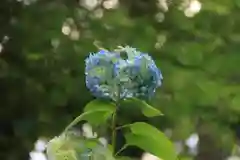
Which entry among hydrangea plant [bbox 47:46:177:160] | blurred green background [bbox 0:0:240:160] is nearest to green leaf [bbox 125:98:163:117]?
Result: hydrangea plant [bbox 47:46:177:160]

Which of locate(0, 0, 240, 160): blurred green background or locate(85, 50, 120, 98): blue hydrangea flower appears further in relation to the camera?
locate(0, 0, 240, 160): blurred green background

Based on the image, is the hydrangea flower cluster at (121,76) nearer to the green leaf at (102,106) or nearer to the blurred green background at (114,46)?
the green leaf at (102,106)

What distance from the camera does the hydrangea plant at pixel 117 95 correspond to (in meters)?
0.66

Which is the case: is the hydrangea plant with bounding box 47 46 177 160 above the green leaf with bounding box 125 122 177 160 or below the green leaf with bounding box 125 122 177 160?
above

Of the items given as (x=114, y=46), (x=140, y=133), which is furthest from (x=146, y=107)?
(x=114, y=46)

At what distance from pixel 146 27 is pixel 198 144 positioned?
508 mm

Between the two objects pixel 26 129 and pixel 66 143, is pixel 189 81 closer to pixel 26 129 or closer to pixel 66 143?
pixel 26 129

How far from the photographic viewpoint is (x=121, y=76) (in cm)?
67

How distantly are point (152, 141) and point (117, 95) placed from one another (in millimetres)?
61

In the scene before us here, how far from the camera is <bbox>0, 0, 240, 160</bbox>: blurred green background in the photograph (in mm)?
2020

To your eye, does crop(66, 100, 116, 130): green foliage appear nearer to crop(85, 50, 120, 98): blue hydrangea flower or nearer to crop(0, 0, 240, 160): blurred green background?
crop(85, 50, 120, 98): blue hydrangea flower

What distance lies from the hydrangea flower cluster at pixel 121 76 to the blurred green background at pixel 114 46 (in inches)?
51.4

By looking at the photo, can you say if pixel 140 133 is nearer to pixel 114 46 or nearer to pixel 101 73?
pixel 101 73

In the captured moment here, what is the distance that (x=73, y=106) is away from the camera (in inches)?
82.0
